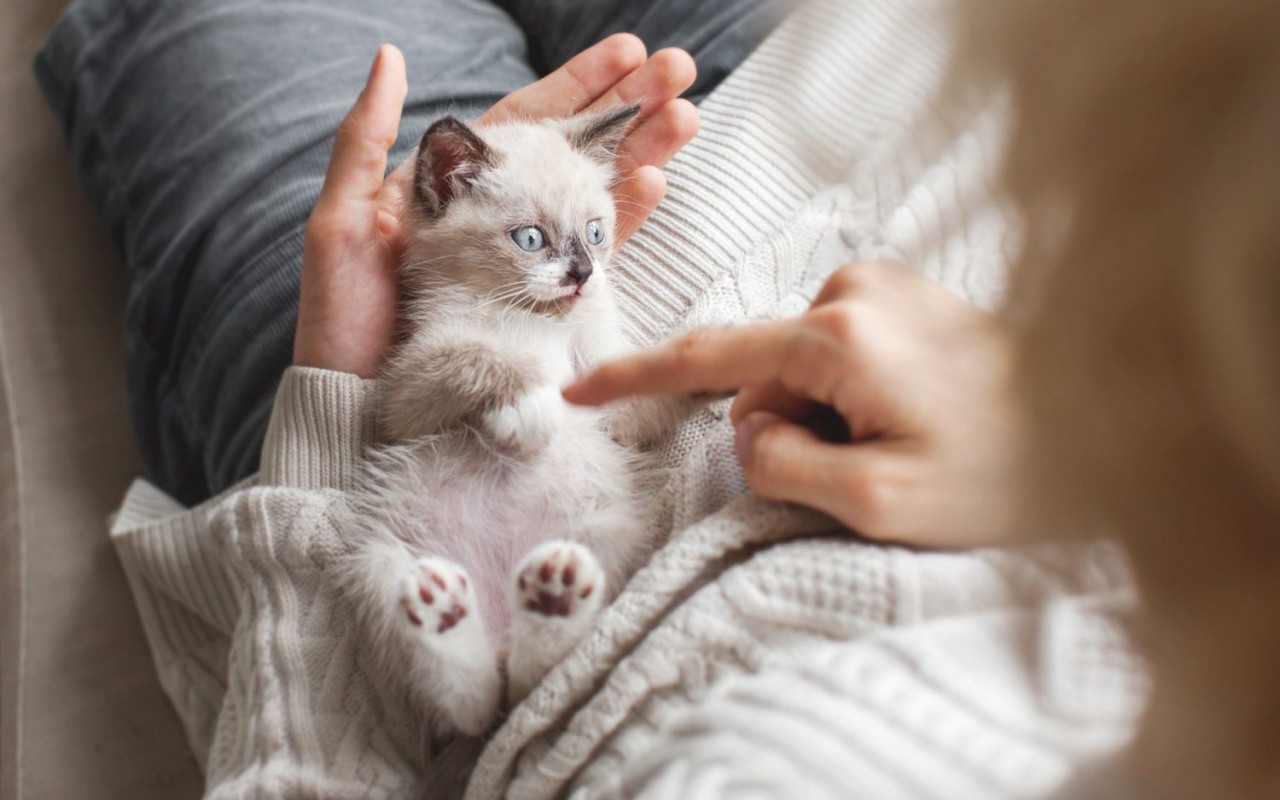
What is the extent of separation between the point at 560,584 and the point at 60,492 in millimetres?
1241

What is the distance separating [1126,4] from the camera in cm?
44

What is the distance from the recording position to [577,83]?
4.61 ft

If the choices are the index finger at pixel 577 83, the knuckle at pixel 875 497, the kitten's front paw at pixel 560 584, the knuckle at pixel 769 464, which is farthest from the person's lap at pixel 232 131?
the knuckle at pixel 875 497

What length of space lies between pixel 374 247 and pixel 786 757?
896mm

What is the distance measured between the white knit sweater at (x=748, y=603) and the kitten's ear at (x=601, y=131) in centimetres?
12

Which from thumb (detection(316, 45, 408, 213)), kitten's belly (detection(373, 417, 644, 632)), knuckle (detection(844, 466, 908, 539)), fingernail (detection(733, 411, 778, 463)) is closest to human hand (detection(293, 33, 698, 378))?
thumb (detection(316, 45, 408, 213))

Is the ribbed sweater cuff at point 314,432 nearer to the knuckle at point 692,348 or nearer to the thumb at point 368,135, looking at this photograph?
the thumb at point 368,135

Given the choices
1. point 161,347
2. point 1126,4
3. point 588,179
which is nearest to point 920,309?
point 1126,4

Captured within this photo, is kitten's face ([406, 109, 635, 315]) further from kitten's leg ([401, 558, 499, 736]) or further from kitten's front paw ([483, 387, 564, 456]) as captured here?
kitten's leg ([401, 558, 499, 736])

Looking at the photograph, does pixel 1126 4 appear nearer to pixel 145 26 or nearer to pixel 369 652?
pixel 369 652

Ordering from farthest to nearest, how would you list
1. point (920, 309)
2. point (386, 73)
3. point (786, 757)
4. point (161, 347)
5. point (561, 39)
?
1. point (561, 39)
2. point (161, 347)
3. point (386, 73)
4. point (920, 309)
5. point (786, 757)

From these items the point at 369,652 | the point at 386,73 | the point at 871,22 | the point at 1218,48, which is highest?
the point at 1218,48

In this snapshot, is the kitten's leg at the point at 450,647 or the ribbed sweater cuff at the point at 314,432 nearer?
the kitten's leg at the point at 450,647

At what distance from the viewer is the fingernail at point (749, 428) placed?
32.7 inches
